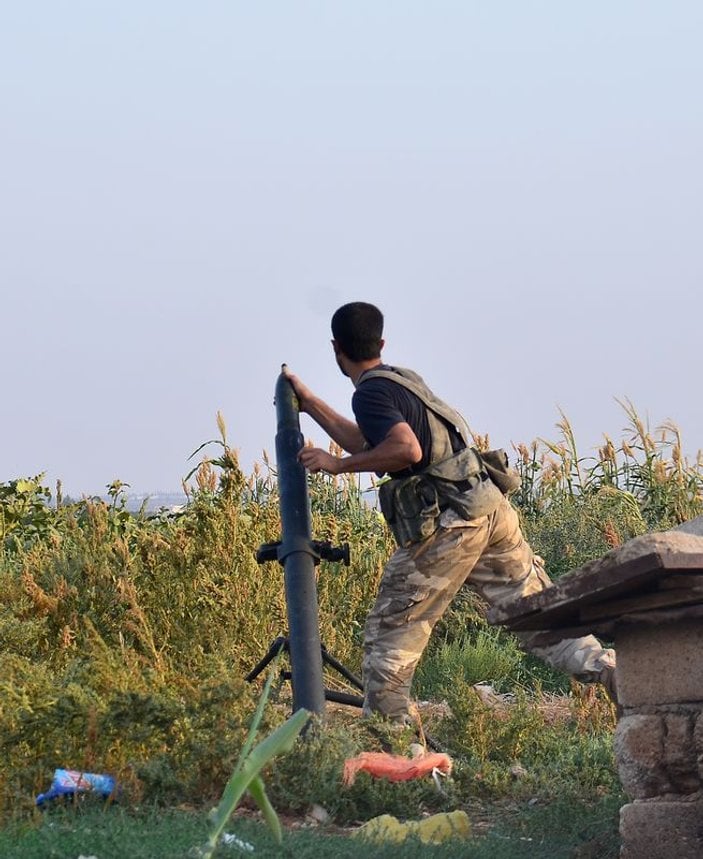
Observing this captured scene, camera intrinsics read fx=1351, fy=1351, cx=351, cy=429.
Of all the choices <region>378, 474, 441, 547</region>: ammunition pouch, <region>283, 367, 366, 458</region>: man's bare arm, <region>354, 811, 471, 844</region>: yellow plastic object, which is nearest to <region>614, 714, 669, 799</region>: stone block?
<region>354, 811, 471, 844</region>: yellow plastic object

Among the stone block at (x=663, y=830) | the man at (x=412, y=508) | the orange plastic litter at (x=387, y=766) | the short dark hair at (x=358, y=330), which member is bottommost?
the stone block at (x=663, y=830)

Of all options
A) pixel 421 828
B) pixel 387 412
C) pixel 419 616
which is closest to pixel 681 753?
pixel 421 828

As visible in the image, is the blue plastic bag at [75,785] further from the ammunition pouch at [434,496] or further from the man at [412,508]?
the ammunition pouch at [434,496]

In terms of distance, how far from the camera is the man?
611 cm

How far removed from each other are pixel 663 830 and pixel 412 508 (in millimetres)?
2135

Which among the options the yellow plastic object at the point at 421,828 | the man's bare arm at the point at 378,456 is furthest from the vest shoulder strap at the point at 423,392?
the yellow plastic object at the point at 421,828

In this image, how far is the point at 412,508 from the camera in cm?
623

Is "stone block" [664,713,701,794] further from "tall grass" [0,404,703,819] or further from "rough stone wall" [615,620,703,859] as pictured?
"tall grass" [0,404,703,819]

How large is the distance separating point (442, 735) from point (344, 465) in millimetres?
1524

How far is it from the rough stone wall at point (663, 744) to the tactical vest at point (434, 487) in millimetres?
1648

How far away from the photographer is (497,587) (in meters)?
6.60

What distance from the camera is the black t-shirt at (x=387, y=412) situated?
6074 mm

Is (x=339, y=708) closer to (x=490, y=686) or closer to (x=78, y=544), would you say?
(x=490, y=686)

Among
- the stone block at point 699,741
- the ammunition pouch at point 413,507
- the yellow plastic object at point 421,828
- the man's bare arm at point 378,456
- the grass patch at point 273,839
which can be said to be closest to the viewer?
the grass patch at point 273,839
